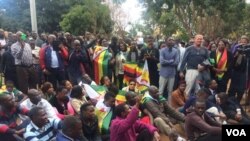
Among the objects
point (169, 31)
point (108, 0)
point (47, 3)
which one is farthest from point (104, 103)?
point (108, 0)

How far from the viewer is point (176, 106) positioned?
8844 mm

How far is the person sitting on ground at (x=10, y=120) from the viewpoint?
576 cm

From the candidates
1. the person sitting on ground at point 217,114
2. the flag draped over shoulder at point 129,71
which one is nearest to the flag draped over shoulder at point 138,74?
the flag draped over shoulder at point 129,71

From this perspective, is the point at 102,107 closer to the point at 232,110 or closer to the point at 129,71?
the point at 232,110

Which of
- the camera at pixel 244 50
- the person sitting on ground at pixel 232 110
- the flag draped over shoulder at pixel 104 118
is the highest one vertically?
the camera at pixel 244 50

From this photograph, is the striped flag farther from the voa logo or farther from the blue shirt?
the voa logo

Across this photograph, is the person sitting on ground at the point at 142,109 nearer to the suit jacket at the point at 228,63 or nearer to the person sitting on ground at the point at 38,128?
the person sitting on ground at the point at 38,128

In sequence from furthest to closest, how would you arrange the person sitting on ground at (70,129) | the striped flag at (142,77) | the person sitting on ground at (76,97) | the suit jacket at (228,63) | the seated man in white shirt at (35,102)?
1. the striped flag at (142,77)
2. the suit jacket at (228,63)
3. the person sitting on ground at (76,97)
4. the seated man in white shirt at (35,102)
5. the person sitting on ground at (70,129)

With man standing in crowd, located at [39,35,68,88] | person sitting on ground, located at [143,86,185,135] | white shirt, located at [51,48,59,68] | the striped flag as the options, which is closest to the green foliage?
the striped flag

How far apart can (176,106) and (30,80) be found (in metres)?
3.52

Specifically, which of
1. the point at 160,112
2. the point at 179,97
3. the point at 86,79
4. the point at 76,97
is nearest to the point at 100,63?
the point at 86,79

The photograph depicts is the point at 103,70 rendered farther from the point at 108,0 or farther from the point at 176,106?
the point at 108,0

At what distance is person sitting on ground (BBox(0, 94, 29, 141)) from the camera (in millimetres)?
5758

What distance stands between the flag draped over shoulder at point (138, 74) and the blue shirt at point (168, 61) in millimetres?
716
